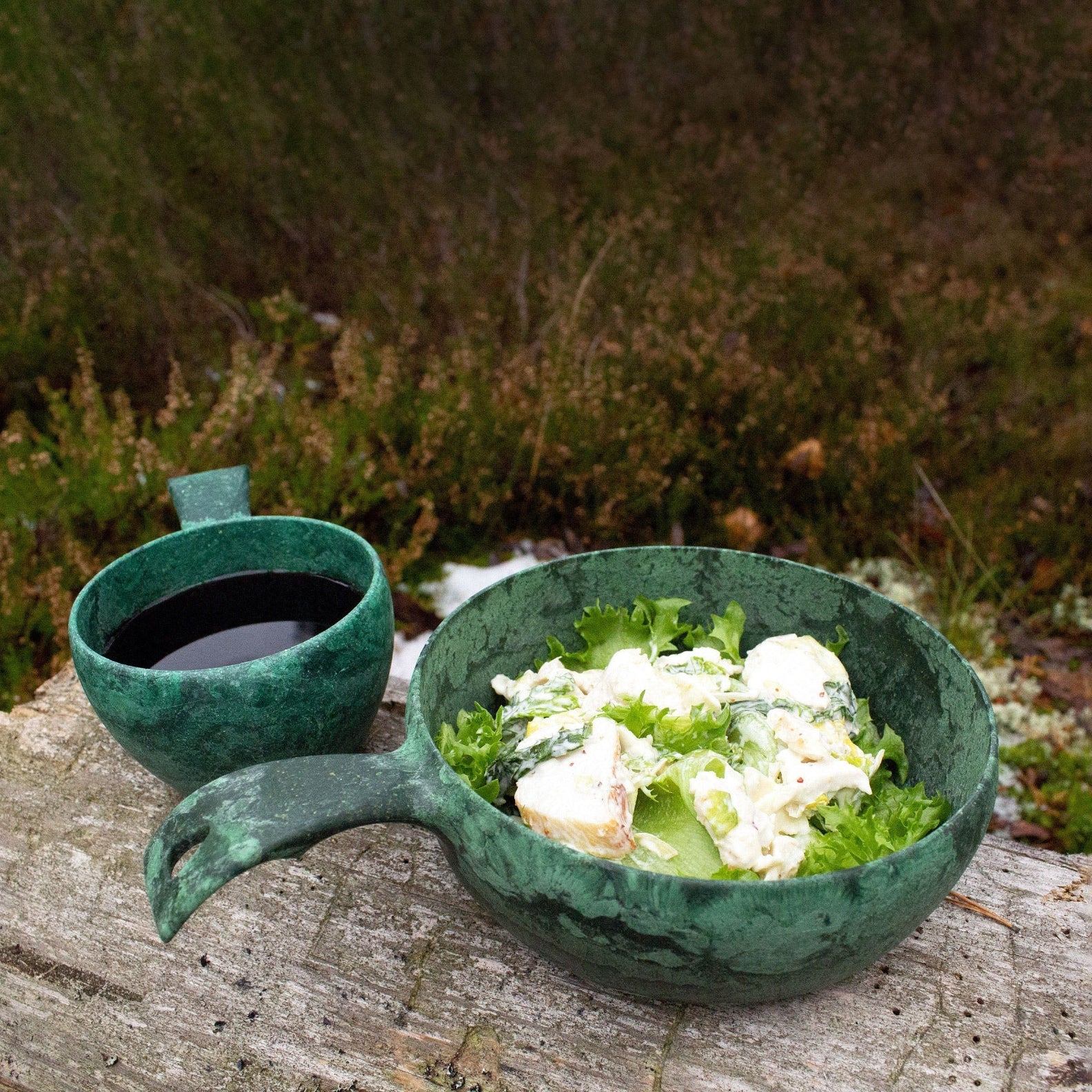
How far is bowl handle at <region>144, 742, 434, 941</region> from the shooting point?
92cm

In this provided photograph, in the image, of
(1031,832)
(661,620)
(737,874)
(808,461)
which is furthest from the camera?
(808,461)

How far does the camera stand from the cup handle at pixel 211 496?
162 centimetres

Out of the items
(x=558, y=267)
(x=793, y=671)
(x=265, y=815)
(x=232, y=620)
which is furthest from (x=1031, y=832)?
(x=558, y=267)

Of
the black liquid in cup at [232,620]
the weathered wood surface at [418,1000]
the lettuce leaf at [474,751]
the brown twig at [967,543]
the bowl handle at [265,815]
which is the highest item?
the bowl handle at [265,815]

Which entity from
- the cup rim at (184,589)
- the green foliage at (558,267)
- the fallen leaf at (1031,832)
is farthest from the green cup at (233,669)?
the fallen leaf at (1031,832)

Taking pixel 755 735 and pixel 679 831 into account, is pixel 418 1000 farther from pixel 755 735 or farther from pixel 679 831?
pixel 755 735

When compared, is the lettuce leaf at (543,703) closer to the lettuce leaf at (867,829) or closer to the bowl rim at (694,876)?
the bowl rim at (694,876)

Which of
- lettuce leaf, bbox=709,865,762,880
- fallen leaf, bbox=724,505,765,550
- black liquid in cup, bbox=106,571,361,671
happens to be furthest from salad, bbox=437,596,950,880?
fallen leaf, bbox=724,505,765,550

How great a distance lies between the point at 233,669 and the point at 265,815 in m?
0.32

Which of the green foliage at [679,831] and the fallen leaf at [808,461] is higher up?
the green foliage at [679,831]

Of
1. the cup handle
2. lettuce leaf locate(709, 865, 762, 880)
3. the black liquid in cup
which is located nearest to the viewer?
lettuce leaf locate(709, 865, 762, 880)

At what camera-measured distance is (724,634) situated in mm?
1499

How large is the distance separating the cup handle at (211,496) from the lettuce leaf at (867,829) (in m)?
1.10

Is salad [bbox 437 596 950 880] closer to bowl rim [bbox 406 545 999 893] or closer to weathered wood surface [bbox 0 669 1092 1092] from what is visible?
bowl rim [bbox 406 545 999 893]
